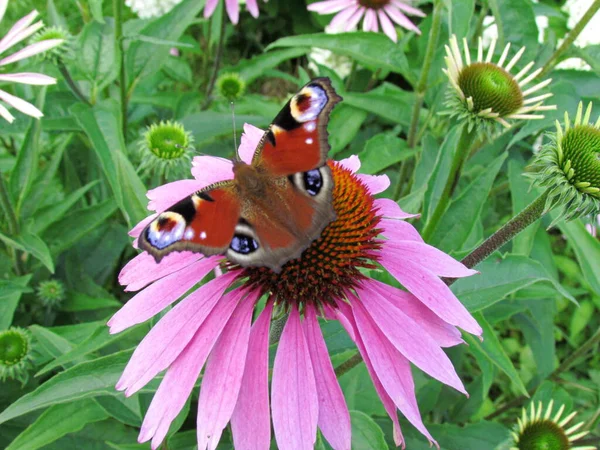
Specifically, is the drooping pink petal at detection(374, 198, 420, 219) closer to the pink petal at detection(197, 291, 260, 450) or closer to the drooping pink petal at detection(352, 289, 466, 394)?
the drooping pink petal at detection(352, 289, 466, 394)

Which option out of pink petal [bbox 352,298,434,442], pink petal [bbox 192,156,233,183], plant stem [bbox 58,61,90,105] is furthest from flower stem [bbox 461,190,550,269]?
plant stem [bbox 58,61,90,105]

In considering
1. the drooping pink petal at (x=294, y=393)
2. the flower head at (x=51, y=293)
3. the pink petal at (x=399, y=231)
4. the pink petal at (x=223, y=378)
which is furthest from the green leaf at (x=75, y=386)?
the flower head at (x=51, y=293)

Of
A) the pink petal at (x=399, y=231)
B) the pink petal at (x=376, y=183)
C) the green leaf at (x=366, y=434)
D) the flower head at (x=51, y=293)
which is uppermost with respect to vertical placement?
the pink petal at (x=376, y=183)

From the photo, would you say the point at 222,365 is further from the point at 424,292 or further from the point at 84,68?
the point at 84,68

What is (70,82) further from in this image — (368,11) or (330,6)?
(368,11)

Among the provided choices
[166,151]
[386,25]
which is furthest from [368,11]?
[166,151]

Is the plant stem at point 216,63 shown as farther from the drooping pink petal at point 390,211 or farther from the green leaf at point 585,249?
the green leaf at point 585,249
